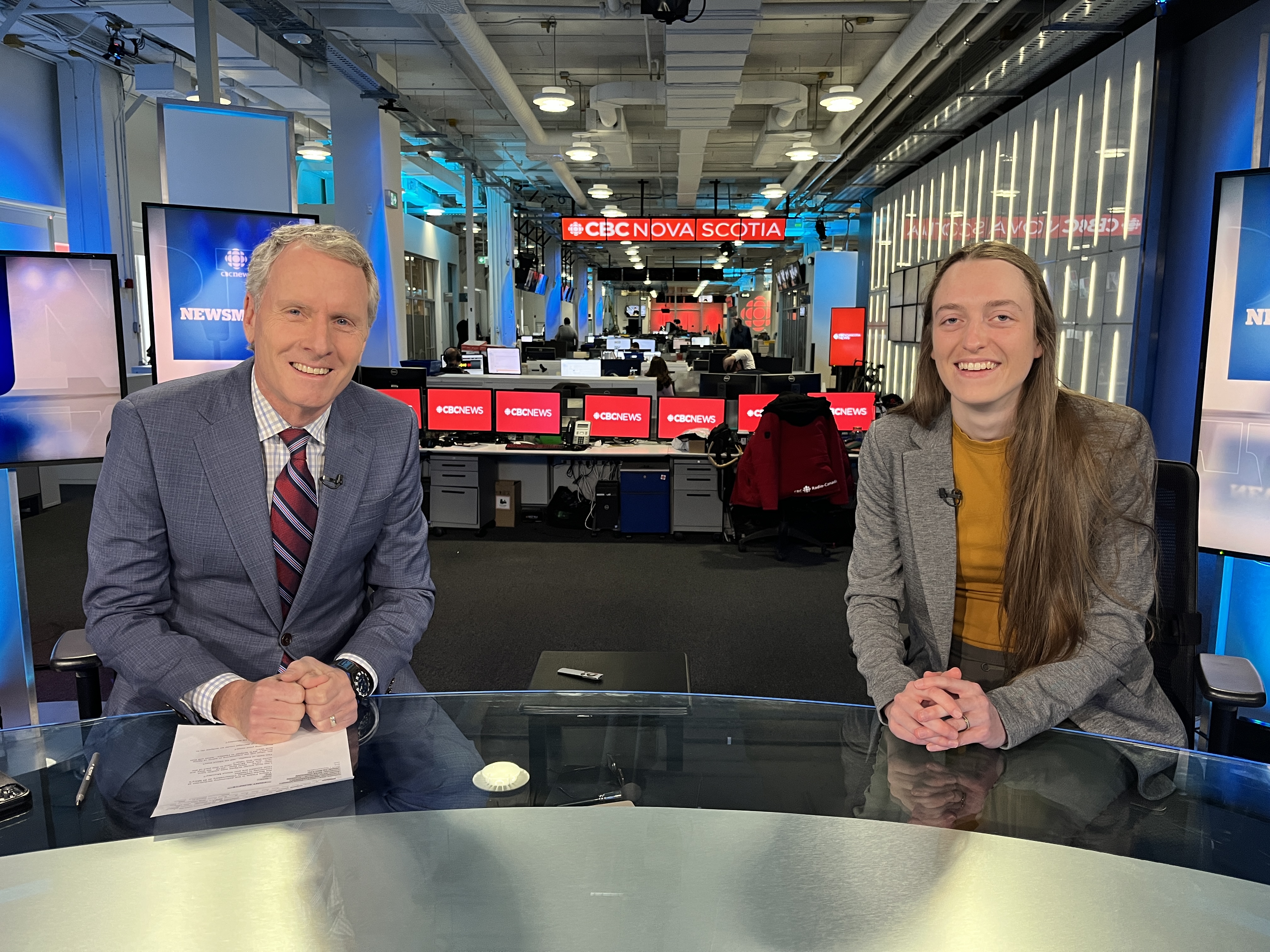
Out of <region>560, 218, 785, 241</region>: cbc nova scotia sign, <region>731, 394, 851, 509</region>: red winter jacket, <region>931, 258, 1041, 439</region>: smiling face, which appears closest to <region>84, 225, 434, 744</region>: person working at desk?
<region>931, 258, 1041, 439</region>: smiling face

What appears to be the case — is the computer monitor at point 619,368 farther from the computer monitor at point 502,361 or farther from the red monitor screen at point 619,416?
the red monitor screen at point 619,416

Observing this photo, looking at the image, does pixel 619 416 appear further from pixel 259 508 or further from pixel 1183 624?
pixel 259 508

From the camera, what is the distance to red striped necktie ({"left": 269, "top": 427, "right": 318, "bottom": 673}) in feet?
5.43

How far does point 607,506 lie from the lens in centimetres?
741

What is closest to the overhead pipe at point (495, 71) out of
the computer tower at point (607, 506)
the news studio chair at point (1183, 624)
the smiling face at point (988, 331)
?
the computer tower at point (607, 506)

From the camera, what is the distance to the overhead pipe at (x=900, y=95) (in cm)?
737

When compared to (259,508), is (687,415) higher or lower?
lower

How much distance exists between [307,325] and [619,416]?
608 cm

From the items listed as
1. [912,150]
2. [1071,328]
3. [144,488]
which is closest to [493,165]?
[912,150]

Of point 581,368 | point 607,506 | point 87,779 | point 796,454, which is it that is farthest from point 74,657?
point 581,368

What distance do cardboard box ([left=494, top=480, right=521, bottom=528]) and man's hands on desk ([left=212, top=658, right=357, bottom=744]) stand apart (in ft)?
20.8

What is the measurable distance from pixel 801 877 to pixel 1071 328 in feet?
24.1

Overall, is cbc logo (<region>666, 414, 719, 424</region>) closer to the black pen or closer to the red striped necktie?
the red striped necktie

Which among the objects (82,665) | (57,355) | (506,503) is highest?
(57,355)
